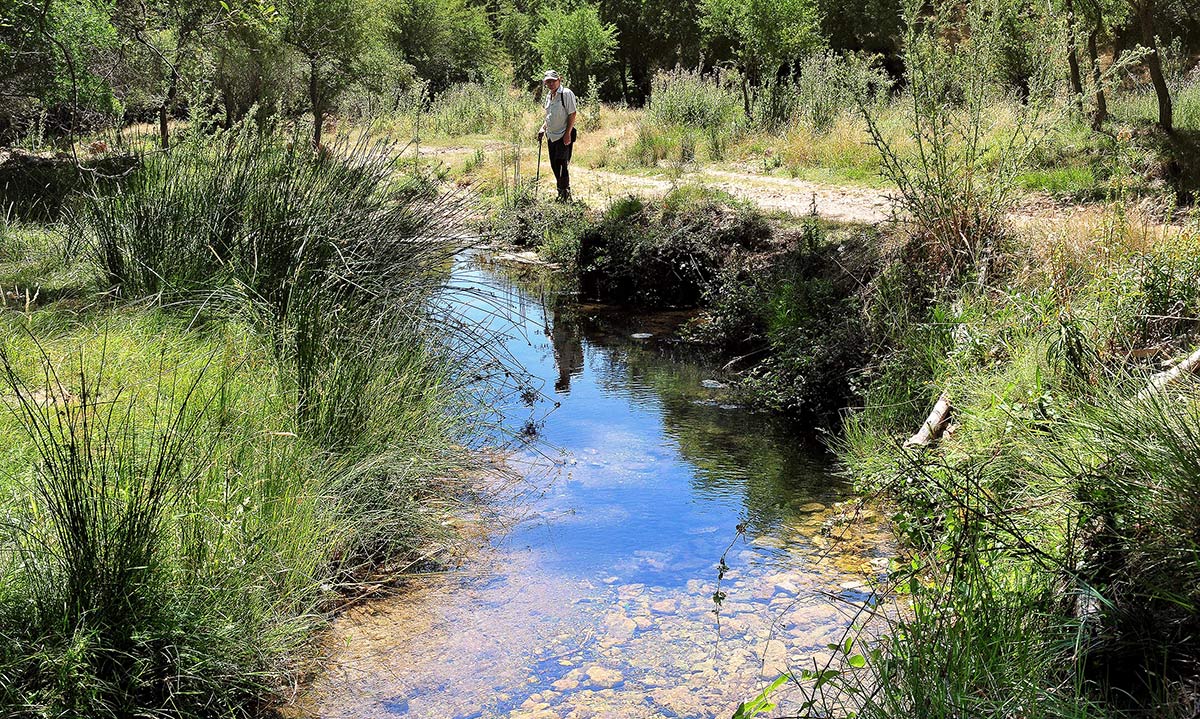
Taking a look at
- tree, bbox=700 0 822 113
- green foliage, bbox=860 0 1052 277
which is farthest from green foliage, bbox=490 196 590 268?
tree, bbox=700 0 822 113

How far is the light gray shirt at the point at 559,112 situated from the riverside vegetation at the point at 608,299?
4.31 ft

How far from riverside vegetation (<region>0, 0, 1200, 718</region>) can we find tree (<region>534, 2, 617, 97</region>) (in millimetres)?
20736

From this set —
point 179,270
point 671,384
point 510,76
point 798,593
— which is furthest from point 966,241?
point 510,76

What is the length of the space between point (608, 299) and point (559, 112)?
10.8 feet

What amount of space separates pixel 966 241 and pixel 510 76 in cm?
3682

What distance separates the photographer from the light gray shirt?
1286cm

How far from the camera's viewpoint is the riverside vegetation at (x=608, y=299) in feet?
9.79

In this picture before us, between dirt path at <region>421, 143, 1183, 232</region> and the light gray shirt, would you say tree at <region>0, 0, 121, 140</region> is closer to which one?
the light gray shirt

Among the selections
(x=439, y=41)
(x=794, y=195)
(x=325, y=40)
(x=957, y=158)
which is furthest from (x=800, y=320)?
(x=439, y=41)

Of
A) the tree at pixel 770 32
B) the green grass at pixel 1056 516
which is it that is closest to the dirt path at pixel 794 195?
the green grass at pixel 1056 516

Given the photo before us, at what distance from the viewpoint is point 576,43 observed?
3136 cm

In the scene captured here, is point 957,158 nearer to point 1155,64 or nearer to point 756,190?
point 756,190

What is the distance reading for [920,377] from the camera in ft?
20.1

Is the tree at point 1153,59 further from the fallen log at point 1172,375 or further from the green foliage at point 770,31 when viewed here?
the green foliage at point 770,31
